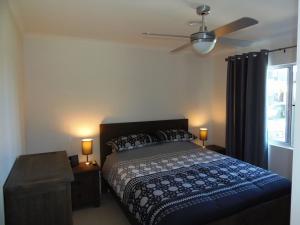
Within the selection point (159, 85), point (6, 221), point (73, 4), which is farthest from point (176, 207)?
point (159, 85)

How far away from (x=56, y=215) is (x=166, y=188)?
1.00m

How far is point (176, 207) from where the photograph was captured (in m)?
1.89

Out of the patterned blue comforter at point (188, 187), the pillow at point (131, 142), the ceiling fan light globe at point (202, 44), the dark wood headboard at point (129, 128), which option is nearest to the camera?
the patterned blue comforter at point (188, 187)

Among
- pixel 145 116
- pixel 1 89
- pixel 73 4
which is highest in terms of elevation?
pixel 73 4

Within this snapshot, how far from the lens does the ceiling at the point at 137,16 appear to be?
2.10 metres

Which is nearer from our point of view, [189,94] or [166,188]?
[166,188]

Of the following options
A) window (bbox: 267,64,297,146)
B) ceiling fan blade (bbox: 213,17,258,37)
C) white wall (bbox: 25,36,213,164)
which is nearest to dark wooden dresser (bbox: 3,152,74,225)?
white wall (bbox: 25,36,213,164)

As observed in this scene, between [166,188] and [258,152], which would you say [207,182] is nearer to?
[166,188]

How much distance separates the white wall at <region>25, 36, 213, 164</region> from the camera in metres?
3.20

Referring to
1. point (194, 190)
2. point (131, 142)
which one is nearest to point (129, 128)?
point (131, 142)

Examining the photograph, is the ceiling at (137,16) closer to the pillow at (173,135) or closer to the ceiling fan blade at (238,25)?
the ceiling fan blade at (238,25)

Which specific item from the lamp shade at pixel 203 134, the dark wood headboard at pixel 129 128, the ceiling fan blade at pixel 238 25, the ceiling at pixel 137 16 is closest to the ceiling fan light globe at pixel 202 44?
the ceiling fan blade at pixel 238 25

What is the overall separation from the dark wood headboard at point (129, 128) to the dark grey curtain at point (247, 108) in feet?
2.91

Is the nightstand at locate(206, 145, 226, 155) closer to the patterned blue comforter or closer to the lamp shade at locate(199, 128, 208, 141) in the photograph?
the lamp shade at locate(199, 128, 208, 141)
